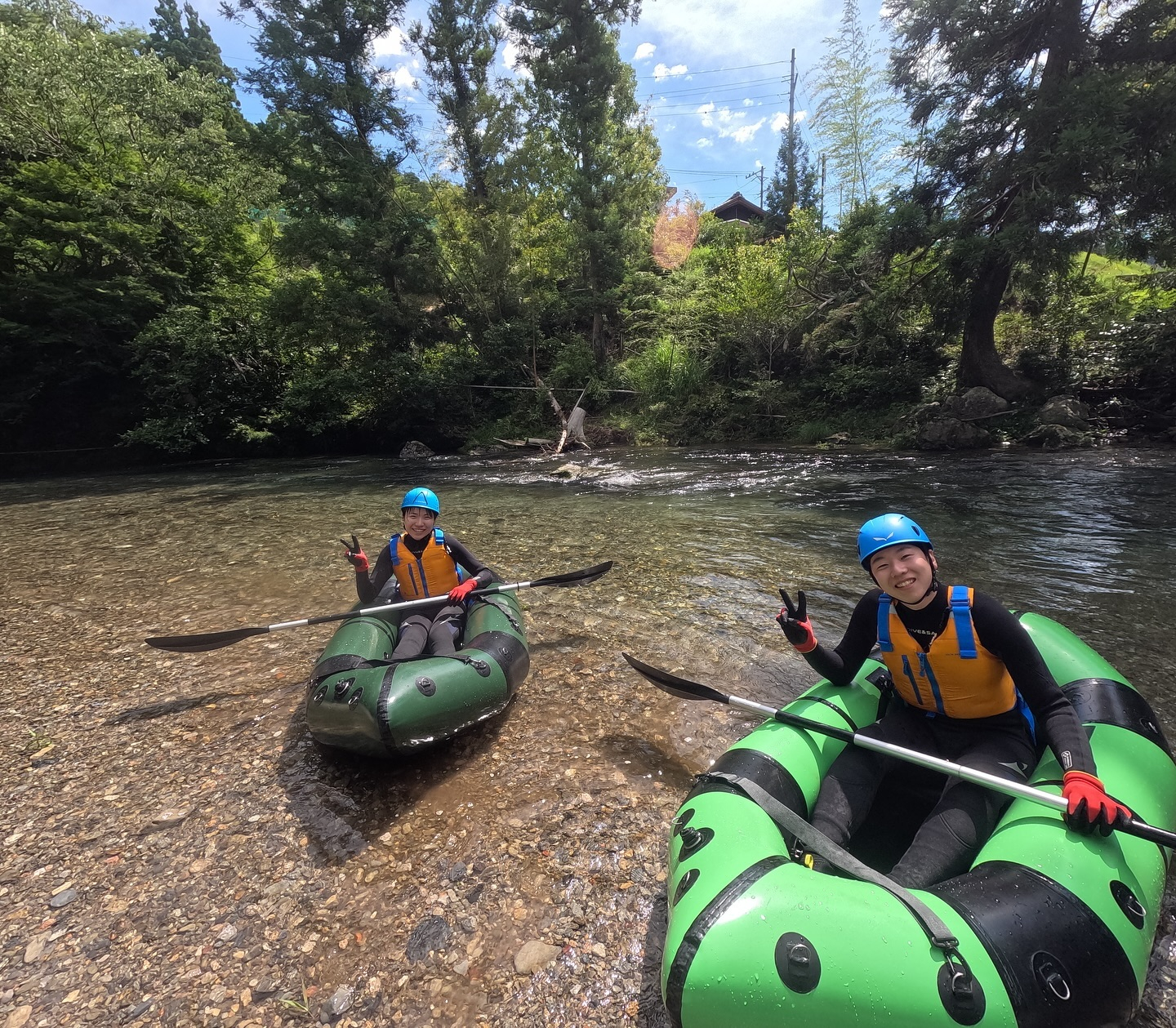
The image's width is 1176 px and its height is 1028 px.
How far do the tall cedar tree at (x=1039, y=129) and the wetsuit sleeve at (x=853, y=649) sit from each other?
11.5m

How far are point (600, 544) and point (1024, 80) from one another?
13387 millimetres

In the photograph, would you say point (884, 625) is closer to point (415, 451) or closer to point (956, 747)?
point (956, 747)

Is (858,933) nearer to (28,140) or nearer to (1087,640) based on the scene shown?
(1087,640)

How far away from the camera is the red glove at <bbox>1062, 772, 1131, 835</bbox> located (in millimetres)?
1795

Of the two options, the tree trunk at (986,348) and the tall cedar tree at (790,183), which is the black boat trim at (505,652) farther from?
the tall cedar tree at (790,183)

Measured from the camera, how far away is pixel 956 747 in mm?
2457

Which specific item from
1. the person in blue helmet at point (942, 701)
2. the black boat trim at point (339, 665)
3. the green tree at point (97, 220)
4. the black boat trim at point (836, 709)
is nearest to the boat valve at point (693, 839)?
the person in blue helmet at point (942, 701)

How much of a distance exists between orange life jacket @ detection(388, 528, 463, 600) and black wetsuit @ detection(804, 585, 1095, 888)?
2.74 m

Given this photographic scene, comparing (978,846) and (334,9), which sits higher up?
(334,9)

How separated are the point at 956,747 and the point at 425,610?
3403mm

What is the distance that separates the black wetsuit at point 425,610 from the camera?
378cm

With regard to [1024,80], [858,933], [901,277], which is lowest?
[858,933]

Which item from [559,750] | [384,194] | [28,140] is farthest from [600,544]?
[28,140]

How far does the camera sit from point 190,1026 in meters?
1.85
